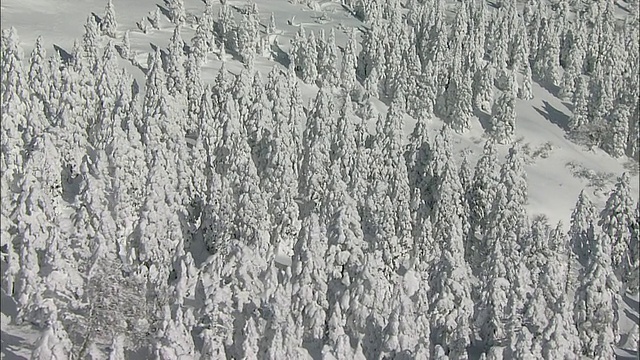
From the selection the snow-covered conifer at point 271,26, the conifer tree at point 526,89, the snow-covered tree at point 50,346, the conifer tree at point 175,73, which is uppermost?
the snow-covered tree at point 50,346

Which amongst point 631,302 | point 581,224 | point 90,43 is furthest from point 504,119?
point 90,43

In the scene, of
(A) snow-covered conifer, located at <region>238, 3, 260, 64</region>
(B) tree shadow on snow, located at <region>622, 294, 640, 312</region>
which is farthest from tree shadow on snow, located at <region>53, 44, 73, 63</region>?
(B) tree shadow on snow, located at <region>622, 294, 640, 312</region>

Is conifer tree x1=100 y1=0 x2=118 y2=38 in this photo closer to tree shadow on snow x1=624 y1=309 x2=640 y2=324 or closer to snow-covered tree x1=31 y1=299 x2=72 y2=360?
snow-covered tree x1=31 y1=299 x2=72 y2=360

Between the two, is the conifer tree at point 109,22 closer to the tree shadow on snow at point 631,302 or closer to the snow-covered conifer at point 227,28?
the snow-covered conifer at point 227,28

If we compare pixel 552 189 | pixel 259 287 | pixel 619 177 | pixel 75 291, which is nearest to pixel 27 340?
pixel 75 291

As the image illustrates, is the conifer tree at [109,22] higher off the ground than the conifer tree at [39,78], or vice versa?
the conifer tree at [39,78]

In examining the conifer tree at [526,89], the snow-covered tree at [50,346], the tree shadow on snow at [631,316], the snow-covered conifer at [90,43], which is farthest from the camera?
the conifer tree at [526,89]

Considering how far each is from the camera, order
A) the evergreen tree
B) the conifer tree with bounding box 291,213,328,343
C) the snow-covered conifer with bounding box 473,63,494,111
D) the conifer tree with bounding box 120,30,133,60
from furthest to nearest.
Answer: the snow-covered conifer with bounding box 473,63,494,111 < the conifer tree with bounding box 120,30,133,60 < the evergreen tree < the conifer tree with bounding box 291,213,328,343

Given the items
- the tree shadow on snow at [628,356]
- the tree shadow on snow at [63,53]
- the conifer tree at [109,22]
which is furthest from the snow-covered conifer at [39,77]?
the tree shadow on snow at [628,356]
